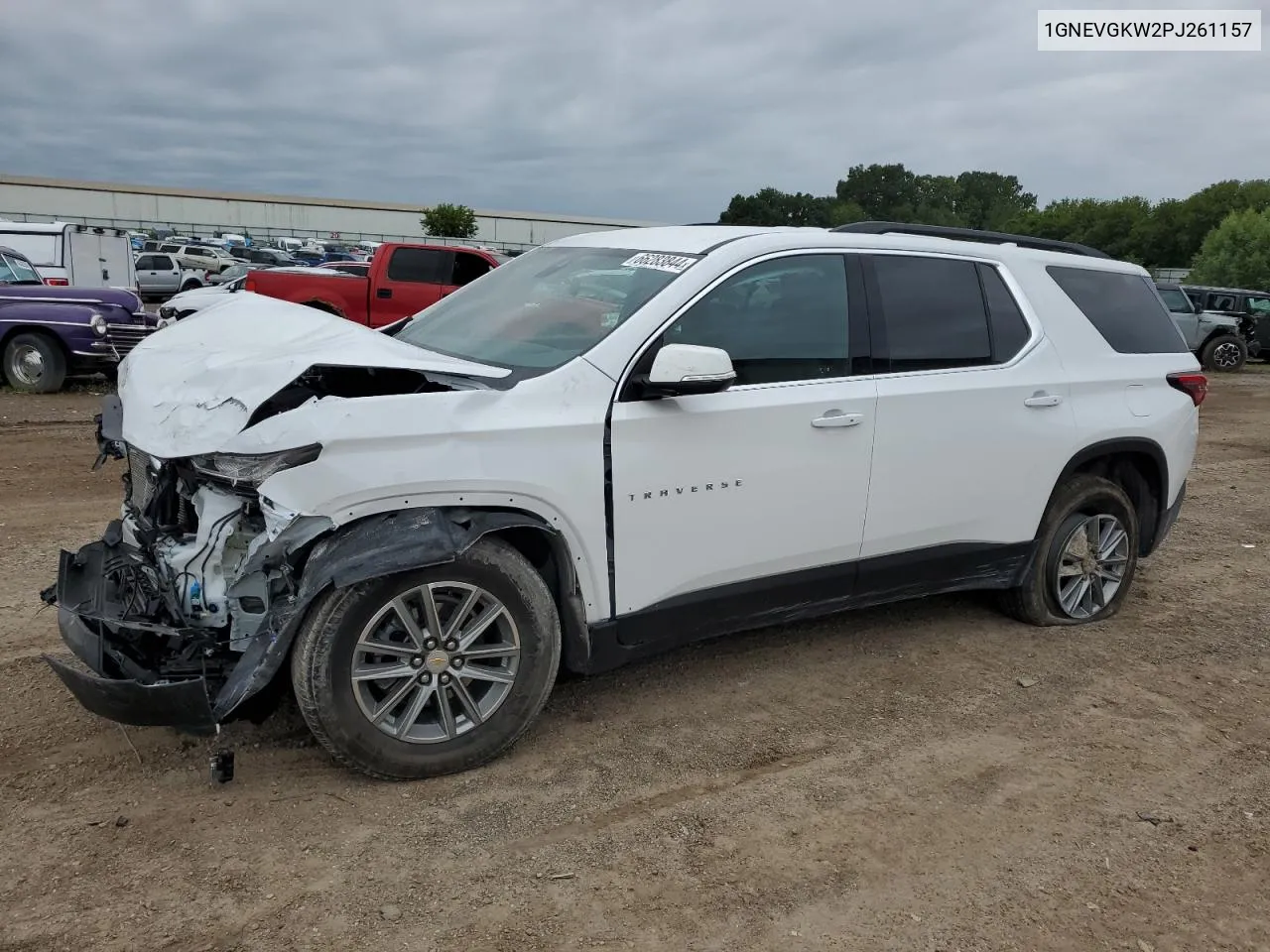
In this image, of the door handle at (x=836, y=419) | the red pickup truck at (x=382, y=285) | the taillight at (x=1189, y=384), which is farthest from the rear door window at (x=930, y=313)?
the red pickup truck at (x=382, y=285)

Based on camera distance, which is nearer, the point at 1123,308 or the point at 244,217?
the point at 1123,308

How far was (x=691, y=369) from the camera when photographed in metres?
3.31

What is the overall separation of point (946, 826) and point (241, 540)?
254 cm

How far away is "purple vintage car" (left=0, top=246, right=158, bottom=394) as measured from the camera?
11.6 m

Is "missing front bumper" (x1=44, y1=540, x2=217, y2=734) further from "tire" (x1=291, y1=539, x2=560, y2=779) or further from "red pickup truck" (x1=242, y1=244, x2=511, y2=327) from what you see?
"red pickup truck" (x1=242, y1=244, x2=511, y2=327)

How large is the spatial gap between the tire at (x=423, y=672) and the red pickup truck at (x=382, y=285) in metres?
11.2

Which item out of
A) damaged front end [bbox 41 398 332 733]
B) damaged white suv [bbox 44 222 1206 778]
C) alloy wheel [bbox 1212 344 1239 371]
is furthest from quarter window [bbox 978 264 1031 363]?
alloy wheel [bbox 1212 344 1239 371]

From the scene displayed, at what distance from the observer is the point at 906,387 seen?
13.4 feet

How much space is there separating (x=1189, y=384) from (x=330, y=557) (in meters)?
4.42

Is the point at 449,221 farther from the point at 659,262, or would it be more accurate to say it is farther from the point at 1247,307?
the point at 659,262

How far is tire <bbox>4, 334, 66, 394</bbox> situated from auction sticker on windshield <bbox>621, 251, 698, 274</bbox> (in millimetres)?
10343

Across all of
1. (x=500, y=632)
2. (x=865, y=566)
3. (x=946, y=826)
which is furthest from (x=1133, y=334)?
(x=500, y=632)

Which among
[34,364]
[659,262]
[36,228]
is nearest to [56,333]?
[34,364]

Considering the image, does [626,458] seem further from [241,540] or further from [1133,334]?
[1133,334]
